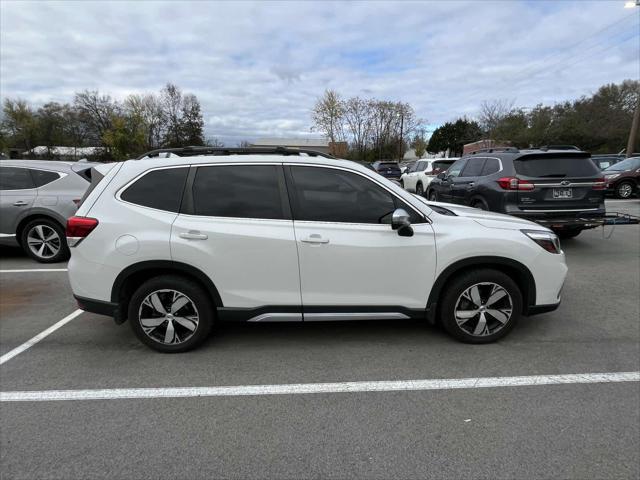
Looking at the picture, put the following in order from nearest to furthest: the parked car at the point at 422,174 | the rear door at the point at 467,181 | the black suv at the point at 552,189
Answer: the black suv at the point at 552,189
the rear door at the point at 467,181
the parked car at the point at 422,174

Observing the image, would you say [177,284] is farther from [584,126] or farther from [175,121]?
[175,121]

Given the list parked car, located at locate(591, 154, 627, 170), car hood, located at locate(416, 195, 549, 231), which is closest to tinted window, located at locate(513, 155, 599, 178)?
car hood, located at locate(416, 195, 549, 231)

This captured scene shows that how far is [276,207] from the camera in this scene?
3.60 meters

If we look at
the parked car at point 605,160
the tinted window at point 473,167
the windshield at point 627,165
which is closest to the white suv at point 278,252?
the tinted window at point 473,167

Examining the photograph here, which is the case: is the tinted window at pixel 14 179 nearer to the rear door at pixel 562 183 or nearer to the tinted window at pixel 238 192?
the tinted window at pixel 238 192

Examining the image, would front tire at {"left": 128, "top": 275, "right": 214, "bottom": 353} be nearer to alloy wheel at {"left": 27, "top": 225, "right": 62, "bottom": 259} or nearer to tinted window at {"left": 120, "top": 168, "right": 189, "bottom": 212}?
tinted window at {"left": 120, "top": 168, "right": 189, "bottom": 212}

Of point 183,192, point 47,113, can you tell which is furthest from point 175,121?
point 183,192

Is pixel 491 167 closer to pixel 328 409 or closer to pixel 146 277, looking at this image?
pixel 328 409

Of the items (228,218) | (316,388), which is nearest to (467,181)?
(228,218)

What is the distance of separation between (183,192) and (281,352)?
1.69m

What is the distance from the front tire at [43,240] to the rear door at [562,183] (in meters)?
7.99

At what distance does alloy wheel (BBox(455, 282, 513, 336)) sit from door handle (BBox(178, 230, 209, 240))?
7.63 ft

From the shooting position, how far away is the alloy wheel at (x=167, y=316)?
11.8ft

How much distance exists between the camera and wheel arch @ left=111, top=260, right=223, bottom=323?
352cm
